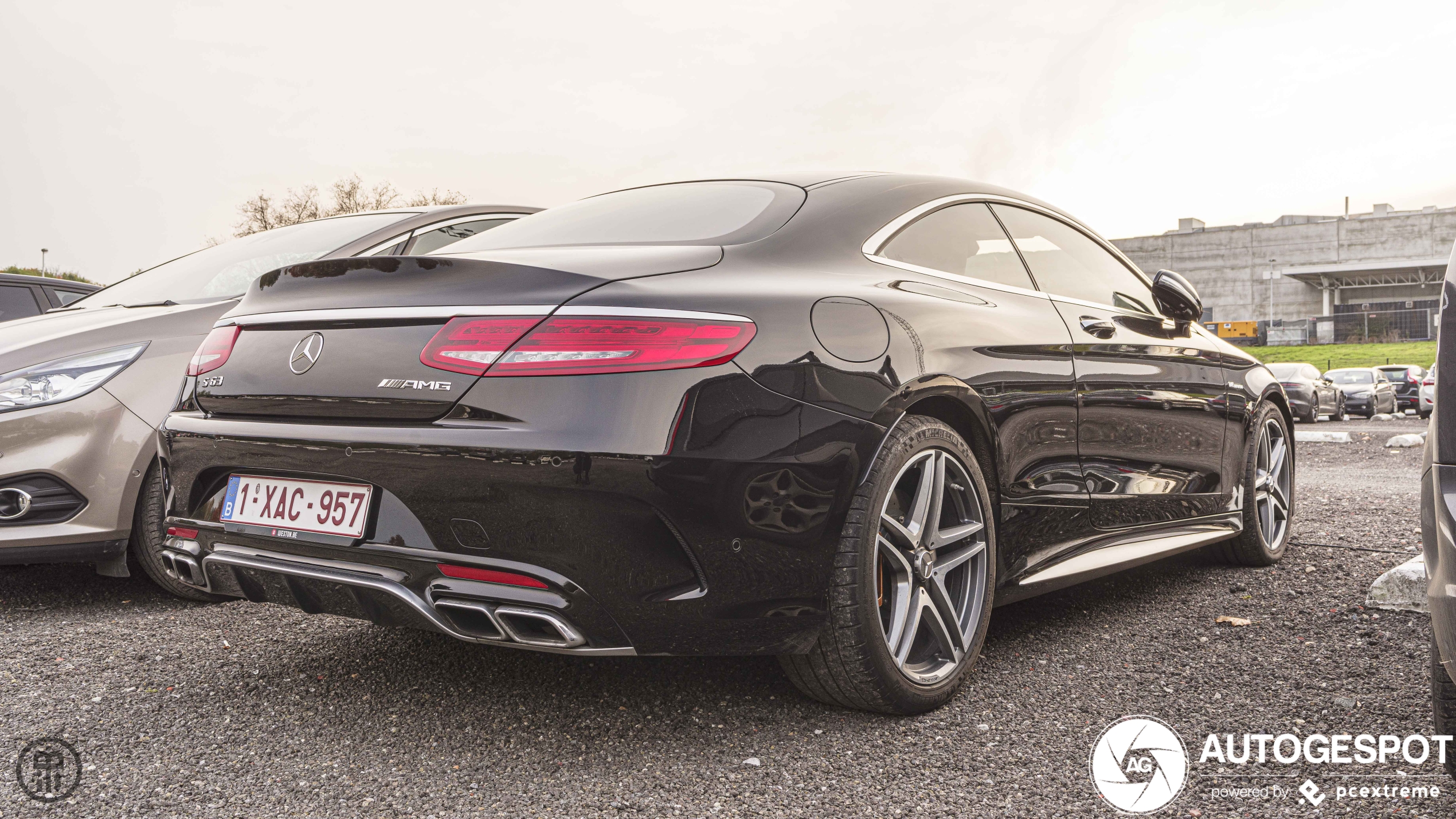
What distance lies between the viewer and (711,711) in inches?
102

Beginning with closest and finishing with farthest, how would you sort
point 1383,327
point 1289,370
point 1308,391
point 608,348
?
1. point 608,348
2. point 1308,391
3. point 1289,370
4. point 1383,327

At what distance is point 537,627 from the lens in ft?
6.81

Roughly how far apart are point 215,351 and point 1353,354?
5924 cm

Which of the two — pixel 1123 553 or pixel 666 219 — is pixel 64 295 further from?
pixel 1123 553

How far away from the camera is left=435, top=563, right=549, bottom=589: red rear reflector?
2.07m

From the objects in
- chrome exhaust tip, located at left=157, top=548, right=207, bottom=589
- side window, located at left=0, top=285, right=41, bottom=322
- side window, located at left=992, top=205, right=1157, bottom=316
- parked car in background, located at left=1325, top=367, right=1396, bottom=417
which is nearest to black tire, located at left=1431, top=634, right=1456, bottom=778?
side window, located at left=992, top=205, right=1157, bottom=316

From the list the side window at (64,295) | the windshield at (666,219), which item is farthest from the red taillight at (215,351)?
the side window at (64,295)

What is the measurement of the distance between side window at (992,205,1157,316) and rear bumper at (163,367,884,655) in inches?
56.6

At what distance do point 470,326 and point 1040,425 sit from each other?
5.49 ft

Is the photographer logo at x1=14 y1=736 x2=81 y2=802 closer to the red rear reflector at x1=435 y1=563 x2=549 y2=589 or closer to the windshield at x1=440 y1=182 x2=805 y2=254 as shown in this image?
the red rear reflector at x1=435 y1=563 x2=549 y2=589

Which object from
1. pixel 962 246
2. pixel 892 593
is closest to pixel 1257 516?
pixel 962 246

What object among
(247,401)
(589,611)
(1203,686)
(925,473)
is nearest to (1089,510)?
(1203,686)

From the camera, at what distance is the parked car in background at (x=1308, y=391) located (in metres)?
23.2

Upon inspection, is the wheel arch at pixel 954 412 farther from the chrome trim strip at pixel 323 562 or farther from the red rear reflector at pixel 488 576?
the chrome trim strip at pixel 323 562
